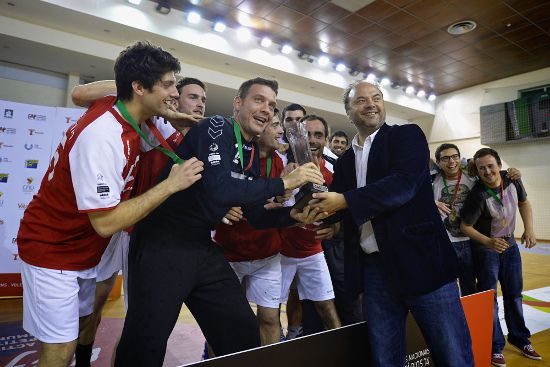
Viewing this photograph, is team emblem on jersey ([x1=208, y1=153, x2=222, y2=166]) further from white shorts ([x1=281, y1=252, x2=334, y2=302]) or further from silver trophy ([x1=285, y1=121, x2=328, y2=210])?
white shorts ([x1=281, y1=252, x2=334, y2=302])

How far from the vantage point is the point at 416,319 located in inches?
64.5

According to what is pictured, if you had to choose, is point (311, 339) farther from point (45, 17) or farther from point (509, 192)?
point (45, 17)

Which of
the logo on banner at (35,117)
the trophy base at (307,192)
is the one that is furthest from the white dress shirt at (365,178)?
the logo on banner at (35,117)

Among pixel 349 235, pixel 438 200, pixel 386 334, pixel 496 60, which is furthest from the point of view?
pixel 496 60

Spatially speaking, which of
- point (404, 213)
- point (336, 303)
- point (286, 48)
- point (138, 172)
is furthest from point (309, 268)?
point (286, 48)

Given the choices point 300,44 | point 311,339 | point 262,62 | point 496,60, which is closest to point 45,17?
point 262,62

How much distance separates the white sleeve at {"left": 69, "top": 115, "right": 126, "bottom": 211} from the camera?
150 centimetres

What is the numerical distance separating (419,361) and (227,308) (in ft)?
4.84

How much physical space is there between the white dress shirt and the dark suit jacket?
56 millimetres

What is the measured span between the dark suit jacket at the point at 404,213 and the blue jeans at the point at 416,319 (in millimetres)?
70

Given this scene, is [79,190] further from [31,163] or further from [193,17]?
[193,17]

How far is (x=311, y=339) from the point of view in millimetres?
1712

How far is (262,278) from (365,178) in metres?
1.17

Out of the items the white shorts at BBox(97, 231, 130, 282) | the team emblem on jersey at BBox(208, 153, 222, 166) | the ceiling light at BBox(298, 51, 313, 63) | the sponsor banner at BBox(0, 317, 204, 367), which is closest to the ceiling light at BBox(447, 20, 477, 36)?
the ceiling light at BBox(298, 51, 313, 63)
